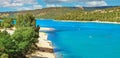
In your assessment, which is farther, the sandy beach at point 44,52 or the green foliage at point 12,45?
the sandy beach at point 44,52

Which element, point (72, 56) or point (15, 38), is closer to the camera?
point (15, 38)

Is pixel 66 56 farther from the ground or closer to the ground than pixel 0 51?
closer to the ground

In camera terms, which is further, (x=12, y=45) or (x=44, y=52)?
(x=44, y=52)

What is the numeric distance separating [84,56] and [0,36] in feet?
108

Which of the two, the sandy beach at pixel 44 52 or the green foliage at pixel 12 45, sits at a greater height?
the green foliage at pixel 12 45

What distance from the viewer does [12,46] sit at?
178 feet

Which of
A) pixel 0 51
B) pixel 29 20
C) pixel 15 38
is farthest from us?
pixel 29 20

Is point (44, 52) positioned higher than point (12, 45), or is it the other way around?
point (12, 45)

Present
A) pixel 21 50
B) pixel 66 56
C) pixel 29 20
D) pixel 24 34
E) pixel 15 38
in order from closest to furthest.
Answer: pixel 21 50 → pixel 15 38 → pixel 24 34 → pixel 66 56 → pixel 29 20

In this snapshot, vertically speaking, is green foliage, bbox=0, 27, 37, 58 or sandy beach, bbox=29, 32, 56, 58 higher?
green foliage, bbox=0, 27, 37, 58

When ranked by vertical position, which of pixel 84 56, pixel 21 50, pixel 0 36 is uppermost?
pixel 0 36

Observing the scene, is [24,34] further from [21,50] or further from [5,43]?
[5,43]

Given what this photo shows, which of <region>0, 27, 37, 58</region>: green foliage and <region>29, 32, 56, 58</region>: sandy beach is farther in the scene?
<region>29, 32, 56, 58</region>: sandy beach

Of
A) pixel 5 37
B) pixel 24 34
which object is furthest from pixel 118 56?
pixel 5 37
